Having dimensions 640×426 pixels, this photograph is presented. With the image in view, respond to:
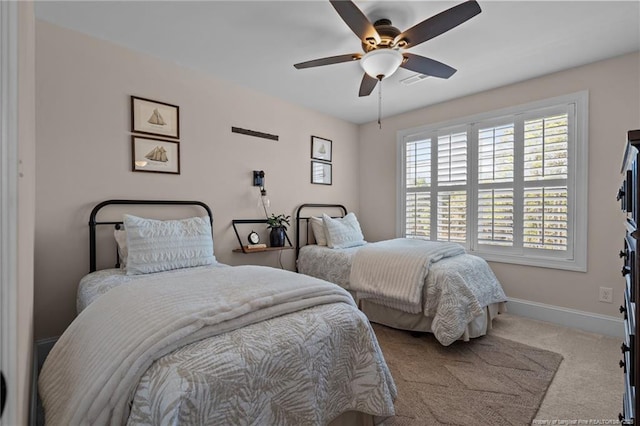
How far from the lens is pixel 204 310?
1.24 m

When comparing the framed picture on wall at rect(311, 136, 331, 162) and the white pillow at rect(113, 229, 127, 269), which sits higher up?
the framed picture on wall at rect(311, 136, 331, 162)

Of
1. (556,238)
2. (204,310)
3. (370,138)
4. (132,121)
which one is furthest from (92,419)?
(370,138)

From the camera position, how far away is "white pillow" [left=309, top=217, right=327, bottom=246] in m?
3.91

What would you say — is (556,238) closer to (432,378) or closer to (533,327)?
(533,327)

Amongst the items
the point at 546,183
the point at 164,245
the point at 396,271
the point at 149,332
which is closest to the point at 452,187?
the point at 546,183

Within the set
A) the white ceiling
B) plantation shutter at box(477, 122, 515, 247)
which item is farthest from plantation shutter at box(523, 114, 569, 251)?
the white ceiling

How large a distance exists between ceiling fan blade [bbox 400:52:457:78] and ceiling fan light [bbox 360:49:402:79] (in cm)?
14

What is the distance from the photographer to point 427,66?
238 cm

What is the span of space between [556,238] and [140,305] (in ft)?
11.9

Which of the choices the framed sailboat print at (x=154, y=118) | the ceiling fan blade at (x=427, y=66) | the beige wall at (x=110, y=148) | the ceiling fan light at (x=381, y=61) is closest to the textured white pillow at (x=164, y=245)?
the beige wall at (x=110, y=148)

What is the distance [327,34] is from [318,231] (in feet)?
7.43

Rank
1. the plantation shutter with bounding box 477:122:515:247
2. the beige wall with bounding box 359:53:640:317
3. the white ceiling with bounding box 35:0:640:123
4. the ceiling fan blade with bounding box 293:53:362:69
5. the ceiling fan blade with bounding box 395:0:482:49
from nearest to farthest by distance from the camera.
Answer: the ceiling fan blade with bounding box 395:0:482:49 → the white ceiling with bounding box 35:0:640:123 → the ceiling fan blade with bounding box 293:53:362:69 → the beige wall with bounding box 359:53:640:317 → the plantation shutter with bounding box 477:122:515:247

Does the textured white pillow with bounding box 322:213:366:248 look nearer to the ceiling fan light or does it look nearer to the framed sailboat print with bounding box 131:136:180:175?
the framed sailboat print with bounding box 131:136:180:175

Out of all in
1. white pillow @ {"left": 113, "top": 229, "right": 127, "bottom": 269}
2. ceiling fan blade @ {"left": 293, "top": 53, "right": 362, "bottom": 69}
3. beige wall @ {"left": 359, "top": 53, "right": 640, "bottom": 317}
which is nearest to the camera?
ceiling fan blade @ {"left": 293, "top": 53, "right": 362, "bottom": 69}
